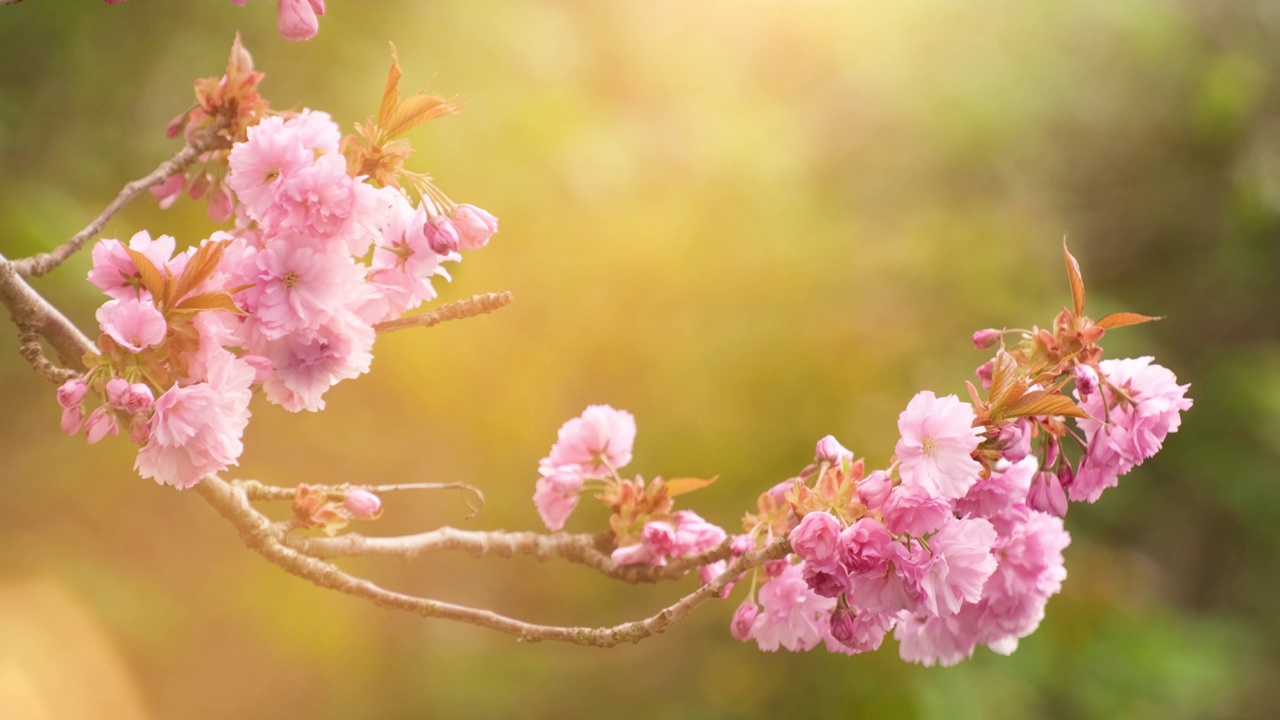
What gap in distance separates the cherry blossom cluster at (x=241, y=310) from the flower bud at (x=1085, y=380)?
430mm

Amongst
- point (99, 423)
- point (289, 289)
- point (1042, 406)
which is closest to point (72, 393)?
point (99, 423)

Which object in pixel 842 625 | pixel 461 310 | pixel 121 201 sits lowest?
pixel 842 625

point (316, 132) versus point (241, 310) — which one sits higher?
point (316, 132)

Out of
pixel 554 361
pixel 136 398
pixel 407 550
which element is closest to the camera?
pixel 136 398

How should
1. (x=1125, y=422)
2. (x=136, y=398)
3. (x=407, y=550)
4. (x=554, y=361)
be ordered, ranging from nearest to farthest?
(x=136, y=398) < (x=1125, y=422) < (x=407, y=550) < (x=554, y=361)

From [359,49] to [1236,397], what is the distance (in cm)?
272

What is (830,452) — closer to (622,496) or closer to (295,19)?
(622,496)

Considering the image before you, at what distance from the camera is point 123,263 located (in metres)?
0.64

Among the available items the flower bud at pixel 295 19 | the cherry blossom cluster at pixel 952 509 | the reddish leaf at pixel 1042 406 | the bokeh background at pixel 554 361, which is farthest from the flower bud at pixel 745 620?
the bokeh background at pixel 554 361

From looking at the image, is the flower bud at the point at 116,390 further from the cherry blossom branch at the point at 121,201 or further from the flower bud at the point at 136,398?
the cherry blossom branch at the point at 121,201

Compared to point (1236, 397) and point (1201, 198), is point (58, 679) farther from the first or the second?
point (1201, 198)

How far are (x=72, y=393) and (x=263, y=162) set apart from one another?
185 millimetres

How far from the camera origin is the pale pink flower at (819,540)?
0.63 m

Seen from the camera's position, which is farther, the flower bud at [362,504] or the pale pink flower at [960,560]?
the flower bud at [362,504]
